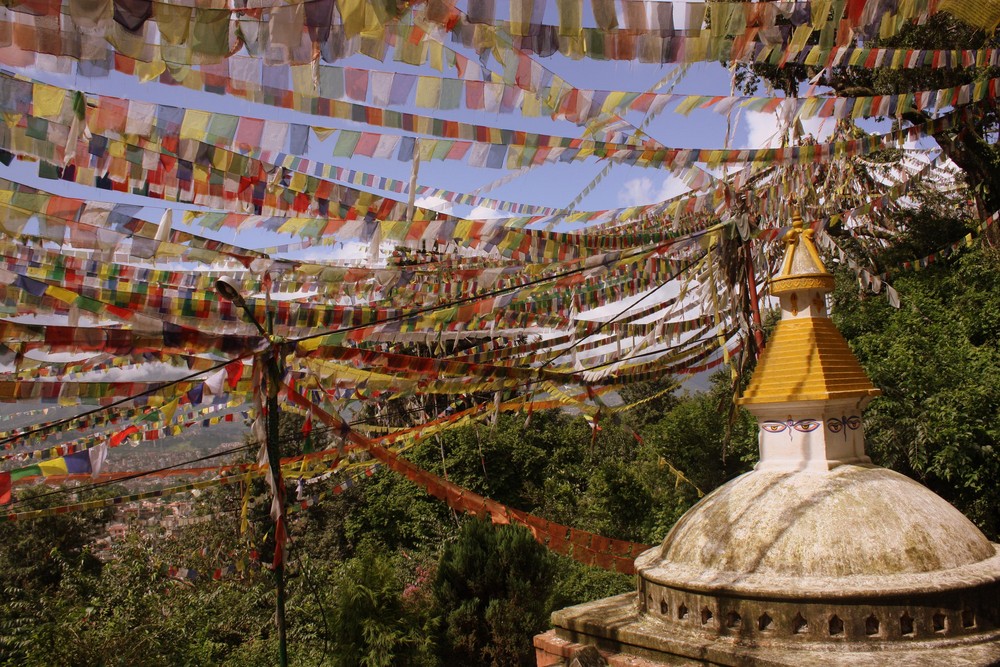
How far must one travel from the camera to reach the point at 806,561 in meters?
5.09

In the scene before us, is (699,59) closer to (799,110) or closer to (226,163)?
(799,110)

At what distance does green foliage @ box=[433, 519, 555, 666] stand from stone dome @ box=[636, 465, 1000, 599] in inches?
131

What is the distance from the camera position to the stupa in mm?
4824

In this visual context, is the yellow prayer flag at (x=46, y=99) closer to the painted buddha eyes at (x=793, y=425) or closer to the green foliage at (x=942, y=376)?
the painted buddha eyes at (x=793, y=425)

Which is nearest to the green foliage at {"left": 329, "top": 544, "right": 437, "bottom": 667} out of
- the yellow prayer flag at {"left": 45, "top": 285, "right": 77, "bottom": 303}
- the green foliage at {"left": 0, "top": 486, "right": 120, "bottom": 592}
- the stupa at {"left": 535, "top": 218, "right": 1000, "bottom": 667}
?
the stupa at {"left": 535, "top": 218, "right": 1000, "bottom": 667}

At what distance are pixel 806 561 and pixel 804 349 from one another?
1.77 metres

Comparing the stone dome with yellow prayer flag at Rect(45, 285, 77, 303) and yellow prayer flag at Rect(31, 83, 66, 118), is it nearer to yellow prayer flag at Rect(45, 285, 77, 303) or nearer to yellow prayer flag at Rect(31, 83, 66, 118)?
yellow prayer flag at Rect(45, 285, 77, 303)

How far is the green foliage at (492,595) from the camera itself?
8773 mm

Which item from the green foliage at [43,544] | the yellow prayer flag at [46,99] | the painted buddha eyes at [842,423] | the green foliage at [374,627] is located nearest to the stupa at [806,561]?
the painted buddha eyes at [842,423]

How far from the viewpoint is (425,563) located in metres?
12.8

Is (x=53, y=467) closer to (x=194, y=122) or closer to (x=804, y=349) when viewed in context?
(x=194, y=122)

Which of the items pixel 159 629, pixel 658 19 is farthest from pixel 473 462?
pixel 658 19

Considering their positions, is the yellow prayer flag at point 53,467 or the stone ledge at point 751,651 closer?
the yellow prayer flag at point 53,467

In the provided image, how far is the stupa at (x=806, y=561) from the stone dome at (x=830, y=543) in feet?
0.03
